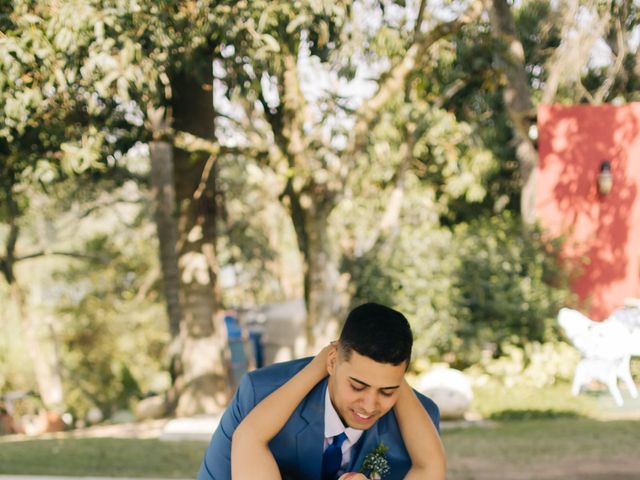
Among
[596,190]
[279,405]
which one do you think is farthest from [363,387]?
[596,190]

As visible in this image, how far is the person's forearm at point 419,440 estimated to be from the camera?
2.70 m

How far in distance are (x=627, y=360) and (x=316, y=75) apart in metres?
4.78

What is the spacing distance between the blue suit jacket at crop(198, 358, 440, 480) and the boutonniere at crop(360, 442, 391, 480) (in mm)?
21

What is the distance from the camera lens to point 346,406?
2.58 metres

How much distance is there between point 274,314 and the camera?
17609 mm

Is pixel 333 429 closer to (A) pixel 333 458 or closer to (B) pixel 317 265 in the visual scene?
(A) pixel 333 458

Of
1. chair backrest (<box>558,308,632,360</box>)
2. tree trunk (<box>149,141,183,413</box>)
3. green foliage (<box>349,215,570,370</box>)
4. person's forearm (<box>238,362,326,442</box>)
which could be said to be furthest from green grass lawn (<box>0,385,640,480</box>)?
person's forearm (<box>238,362,326,442</box>)

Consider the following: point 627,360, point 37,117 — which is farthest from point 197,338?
point 627,360

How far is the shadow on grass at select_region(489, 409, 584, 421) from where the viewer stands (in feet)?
31.0

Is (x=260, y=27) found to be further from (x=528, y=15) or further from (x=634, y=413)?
(x=528, y=15)

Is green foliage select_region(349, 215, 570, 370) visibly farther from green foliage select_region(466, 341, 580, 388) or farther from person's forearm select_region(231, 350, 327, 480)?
person's forearm select_region(231, 350, 327, 480)

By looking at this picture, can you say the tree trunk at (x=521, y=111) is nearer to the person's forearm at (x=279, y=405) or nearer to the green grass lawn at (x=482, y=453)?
the green grass lawn at (x=482, y=453)

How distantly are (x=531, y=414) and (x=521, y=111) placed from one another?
5157 mm

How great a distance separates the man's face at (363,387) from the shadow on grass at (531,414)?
7249 millimetres
